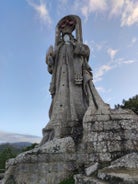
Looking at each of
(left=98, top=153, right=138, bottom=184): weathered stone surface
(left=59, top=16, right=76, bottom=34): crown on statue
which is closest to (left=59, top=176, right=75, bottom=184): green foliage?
(left=98, top=153, right=138, bottom=184): weathered stone surface

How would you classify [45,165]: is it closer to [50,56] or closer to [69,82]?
[69,82]

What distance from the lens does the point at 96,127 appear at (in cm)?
735

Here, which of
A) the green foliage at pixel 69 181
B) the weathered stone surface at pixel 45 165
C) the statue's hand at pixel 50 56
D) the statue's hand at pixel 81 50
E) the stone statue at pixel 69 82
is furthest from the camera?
the statue's hand at pixel 50 56

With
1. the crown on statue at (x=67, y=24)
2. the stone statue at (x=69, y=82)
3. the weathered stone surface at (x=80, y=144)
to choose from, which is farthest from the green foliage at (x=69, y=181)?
the crown on statue at (x=67, y=24)

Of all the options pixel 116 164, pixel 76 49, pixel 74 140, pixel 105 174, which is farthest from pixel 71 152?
pixel 76 49

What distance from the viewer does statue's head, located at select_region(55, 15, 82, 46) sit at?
11.3 metres

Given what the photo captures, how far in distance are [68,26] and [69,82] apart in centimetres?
353

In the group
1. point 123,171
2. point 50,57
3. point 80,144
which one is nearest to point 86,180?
point 123,171

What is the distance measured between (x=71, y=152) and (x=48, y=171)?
38.6 inches

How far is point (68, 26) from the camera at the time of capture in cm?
1152

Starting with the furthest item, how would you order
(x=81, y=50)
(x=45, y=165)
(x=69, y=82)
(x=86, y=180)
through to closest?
(x=81, y=50), (x=69, y=82), (x=45, y=165), (x=86, y=180)

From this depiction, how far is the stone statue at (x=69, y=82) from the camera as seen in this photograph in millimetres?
8812

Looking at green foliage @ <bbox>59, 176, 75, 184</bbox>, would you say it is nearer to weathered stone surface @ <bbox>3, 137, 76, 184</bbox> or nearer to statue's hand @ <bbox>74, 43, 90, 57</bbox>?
weathered stone surface @ <bbox>3, 137, 76, 184</bbox>

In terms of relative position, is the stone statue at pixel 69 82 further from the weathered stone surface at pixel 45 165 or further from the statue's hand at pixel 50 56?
the weathered stone surface at pixel 45 165
